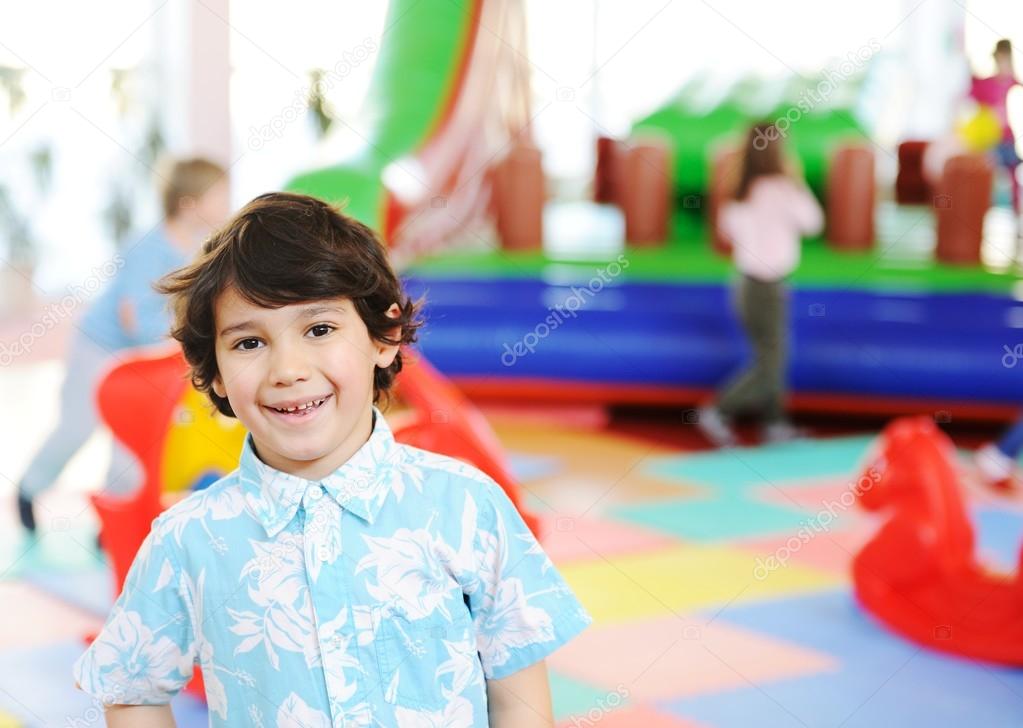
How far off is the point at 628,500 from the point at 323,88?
4.84 meters

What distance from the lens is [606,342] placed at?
5.12m

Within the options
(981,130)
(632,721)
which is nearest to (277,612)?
(632,721)

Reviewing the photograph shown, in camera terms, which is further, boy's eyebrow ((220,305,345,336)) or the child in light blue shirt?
the child in light blue shirt

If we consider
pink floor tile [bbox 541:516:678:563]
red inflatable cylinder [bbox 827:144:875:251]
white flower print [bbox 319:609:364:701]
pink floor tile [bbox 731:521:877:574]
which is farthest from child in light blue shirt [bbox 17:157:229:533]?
red inflatable cylinder [bbox 827:144:875:251]

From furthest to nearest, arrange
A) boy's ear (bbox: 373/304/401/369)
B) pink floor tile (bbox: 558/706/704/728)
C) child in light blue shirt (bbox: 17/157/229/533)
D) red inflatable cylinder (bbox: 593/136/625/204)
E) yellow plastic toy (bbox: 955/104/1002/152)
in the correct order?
red inflatable cylinder (bbox: 593/136/625/204) → yellow plastic toy (bbox: 955/104/1002/152) → child in light blue shirt (bbox: 17/157/229/533) → pink floor tile (bbox: 558/706/704/728) → boy's ear (bbox: 373/304/401/369)

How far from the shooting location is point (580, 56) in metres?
10.7

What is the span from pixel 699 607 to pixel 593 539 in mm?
602

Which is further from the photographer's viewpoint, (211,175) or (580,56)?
(580,56)

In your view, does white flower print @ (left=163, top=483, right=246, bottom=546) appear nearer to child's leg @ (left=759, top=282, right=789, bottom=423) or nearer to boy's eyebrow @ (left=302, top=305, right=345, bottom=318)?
boy's eyebrow @ (left=302, top=305, right=345, bottom=318)

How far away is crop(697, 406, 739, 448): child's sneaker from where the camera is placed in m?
4.80

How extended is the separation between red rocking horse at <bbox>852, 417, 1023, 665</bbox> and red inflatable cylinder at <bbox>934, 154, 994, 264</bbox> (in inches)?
97.4

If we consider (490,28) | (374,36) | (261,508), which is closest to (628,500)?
(261,508)

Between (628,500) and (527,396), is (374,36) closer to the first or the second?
(527,396)

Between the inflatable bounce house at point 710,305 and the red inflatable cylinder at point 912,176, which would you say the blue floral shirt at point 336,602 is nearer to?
the inflatable bounce house at point 710,305
